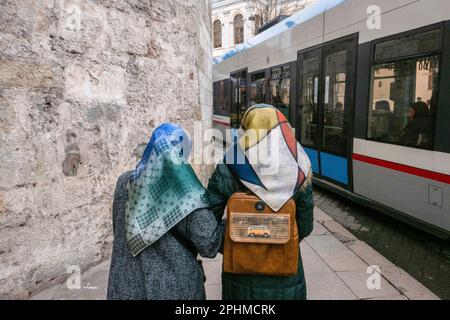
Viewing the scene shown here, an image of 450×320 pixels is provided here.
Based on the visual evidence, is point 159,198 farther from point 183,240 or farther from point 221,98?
point 221,98

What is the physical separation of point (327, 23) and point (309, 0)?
26.5 m

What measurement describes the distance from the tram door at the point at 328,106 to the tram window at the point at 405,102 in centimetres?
58

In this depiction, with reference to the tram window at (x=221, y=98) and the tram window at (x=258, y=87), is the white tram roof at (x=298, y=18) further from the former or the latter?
the tram window at (x=221, y=98)

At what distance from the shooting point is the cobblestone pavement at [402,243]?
404 centimetres

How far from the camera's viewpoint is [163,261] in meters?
1.85

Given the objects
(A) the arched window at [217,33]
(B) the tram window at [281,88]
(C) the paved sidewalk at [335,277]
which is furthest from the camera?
(A) the arched window at [217,33]

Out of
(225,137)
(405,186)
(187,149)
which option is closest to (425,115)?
(405,186)

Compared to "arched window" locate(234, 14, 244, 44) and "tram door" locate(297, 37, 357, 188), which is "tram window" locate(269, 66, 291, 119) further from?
"arched window" locate(234, 14, 244, 44)

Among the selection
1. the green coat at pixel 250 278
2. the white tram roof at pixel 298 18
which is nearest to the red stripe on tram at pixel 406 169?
the white tram roof at pixel 298 18

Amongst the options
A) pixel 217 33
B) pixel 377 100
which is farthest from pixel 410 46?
pixel 217 33

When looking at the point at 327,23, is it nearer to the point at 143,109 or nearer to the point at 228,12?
the point at 143,109

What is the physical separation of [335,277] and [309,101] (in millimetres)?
4365

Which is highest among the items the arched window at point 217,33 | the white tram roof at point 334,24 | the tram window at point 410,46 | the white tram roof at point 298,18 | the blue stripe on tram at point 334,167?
the arched window at point 217,33

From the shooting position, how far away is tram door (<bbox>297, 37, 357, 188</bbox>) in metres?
6.03
